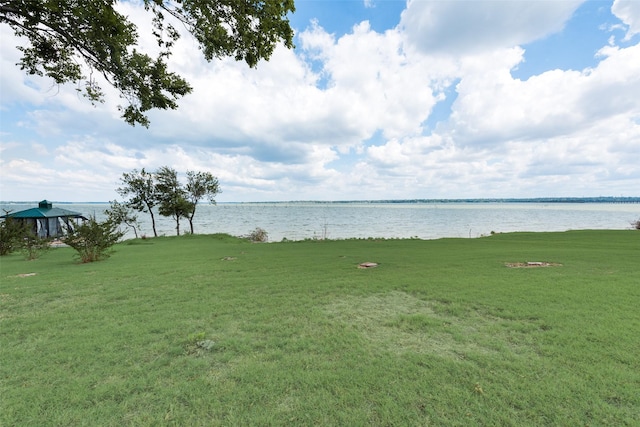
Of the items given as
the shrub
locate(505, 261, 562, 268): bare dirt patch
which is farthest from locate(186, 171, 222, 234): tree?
locate(505, 261, 562, 268): bare dirt patch

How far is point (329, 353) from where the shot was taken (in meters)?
3.48

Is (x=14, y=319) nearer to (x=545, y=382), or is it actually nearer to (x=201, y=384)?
(x=201, y=384)

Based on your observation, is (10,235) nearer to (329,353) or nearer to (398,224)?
(329,353)

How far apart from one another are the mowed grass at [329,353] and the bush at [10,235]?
10.9 m

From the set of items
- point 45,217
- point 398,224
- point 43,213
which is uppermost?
point 43,213

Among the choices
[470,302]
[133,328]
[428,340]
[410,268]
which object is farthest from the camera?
[410,268]

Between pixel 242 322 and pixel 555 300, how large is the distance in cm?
557

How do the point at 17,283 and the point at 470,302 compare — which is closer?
the point at 470,302

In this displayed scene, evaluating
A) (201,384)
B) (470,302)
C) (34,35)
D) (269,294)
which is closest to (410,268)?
(470,302)

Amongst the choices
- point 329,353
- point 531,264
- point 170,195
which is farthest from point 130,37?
point 170,195

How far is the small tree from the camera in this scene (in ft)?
35.8

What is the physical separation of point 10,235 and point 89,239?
733cm

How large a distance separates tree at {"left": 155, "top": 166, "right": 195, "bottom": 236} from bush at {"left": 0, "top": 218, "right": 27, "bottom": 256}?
13.9 metres

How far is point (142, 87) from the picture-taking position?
20.6 feet
